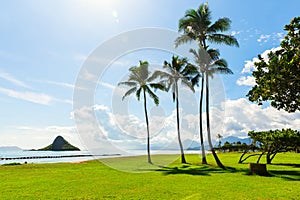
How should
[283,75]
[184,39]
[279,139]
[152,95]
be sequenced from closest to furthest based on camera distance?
[283,75] < [279,139] < [184,39] < [152,95]

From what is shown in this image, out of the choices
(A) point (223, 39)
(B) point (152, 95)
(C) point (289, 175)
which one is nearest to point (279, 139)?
(C) point (289, 175)

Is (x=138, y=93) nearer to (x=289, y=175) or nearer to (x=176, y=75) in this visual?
(x=176, y=75)

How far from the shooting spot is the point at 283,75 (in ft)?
67.3

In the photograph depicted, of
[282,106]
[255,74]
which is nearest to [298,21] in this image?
[255,74]

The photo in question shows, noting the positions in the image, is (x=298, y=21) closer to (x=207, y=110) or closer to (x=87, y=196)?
(x=207, y=110)

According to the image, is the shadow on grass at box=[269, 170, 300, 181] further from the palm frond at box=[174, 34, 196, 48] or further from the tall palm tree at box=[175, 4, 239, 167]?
the palm frond at box=[174, 34, 196, 48]

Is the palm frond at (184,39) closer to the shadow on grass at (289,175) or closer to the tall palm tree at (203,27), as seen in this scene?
the tall palm tree at (203,27)

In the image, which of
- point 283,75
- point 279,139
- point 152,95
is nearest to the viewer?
point 283,75

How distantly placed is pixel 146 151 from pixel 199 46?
15.9m

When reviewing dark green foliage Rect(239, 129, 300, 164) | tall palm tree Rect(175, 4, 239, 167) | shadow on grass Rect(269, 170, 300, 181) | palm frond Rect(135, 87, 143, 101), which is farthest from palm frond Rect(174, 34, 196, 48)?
shadow on grass Rect(269, 170, 300, 181)

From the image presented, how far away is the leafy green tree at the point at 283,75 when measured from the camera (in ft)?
65.0

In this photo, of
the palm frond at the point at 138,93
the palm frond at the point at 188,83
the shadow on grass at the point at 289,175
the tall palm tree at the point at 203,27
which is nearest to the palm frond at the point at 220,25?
the tall palm tree at the point at 203,27

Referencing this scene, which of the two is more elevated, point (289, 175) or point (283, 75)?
point (283, 75)

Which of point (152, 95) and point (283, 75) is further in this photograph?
point (152, 95)
